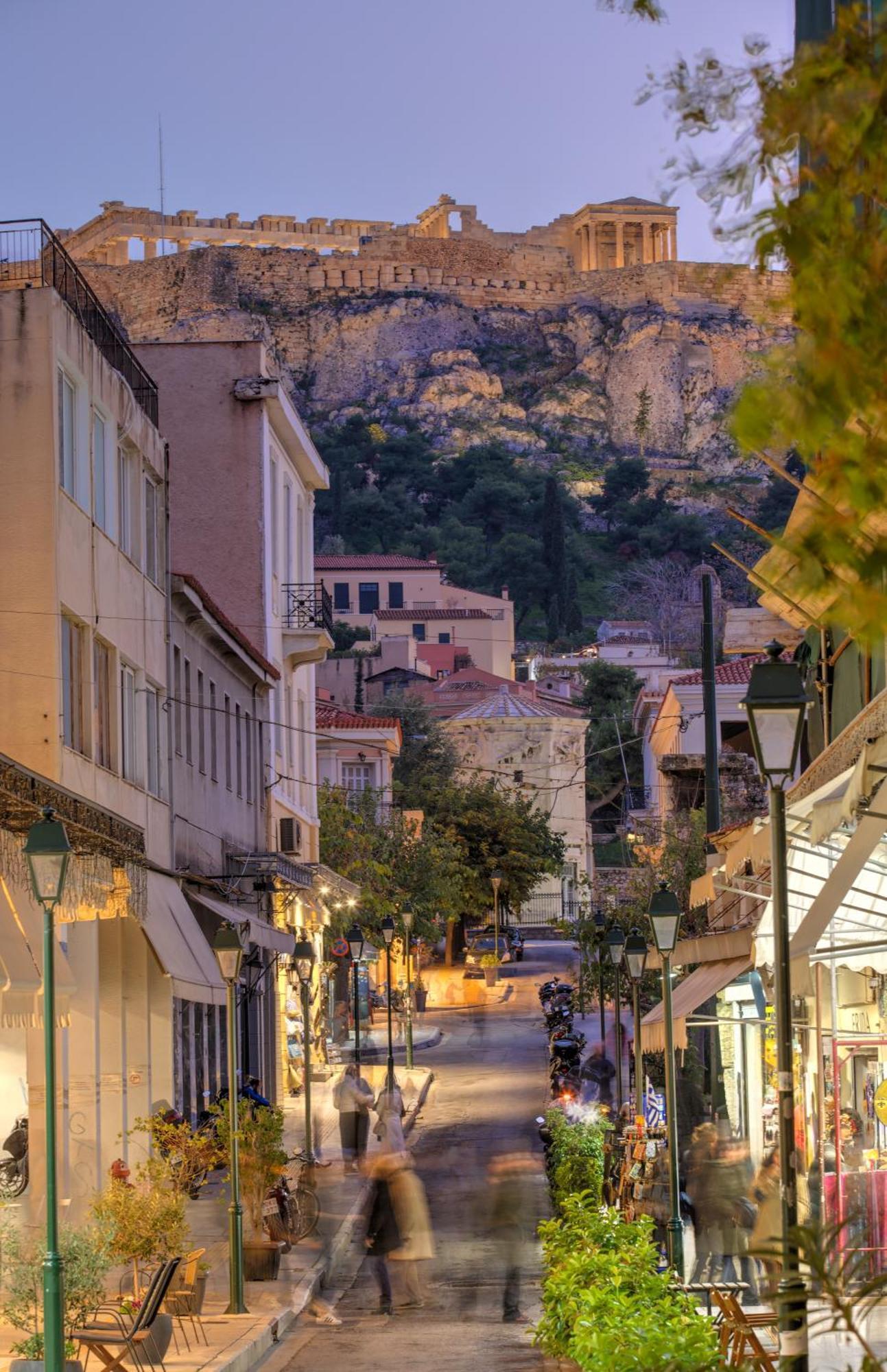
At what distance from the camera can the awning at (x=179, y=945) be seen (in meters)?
20.2

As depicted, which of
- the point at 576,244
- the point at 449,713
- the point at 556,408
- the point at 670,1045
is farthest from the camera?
the point at 576,244

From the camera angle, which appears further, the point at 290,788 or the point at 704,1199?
the point at 290,788

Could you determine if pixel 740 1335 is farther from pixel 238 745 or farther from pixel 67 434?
pixel 238 745

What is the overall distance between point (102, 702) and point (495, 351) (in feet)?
488

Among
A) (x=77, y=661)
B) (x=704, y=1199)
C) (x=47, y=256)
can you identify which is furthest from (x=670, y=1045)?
(x=47, y=256)

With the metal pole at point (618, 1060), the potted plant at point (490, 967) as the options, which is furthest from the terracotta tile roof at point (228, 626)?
the potted plant at point (490, 967)

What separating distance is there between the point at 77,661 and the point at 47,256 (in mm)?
4018

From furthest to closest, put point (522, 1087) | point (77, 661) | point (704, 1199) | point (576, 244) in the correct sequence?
point (576, 244) → point (522, 1087) → point (77, 661) → point (704, 1199)

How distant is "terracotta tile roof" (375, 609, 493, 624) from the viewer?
364 feet

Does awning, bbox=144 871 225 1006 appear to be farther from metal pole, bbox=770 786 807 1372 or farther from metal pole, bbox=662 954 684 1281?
metal pole, bbox=770 786 807 1372

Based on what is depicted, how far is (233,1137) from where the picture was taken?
16.3 m

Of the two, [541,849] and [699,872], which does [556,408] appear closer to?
[541,849]

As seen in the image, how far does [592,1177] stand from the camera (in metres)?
18.7

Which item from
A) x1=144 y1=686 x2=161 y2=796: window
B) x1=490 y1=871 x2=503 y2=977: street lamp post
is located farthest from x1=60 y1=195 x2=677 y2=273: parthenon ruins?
x1=144 y1=686 x2=161 y2=796: window
